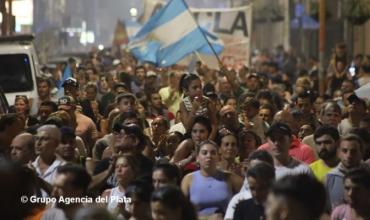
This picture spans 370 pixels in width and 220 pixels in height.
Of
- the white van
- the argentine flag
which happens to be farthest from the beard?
the white van

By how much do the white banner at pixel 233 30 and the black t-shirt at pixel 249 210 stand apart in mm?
19961

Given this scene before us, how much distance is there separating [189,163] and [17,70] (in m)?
11.3

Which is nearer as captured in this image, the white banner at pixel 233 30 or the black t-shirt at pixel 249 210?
the black t-shirt at pixel 249 210

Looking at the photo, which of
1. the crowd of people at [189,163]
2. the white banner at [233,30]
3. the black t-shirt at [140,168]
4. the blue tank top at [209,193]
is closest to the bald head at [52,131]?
the crowd of people at [189,163]

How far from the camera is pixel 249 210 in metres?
9.95

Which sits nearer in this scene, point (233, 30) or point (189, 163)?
point (189, 163)

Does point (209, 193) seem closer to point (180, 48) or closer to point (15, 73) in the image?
point (15, 73)

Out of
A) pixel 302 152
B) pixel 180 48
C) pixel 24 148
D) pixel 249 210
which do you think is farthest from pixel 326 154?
pixel 180 48

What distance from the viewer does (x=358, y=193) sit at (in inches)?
384

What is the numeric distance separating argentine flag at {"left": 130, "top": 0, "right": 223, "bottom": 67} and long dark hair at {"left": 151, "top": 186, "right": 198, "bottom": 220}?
14965mm

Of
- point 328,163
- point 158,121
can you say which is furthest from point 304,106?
point 328,163

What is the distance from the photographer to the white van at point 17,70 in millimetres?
23531

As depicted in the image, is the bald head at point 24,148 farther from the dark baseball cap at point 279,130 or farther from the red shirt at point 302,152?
the red shirt at point 302,152

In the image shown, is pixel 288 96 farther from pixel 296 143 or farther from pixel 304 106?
pixel 296 143
